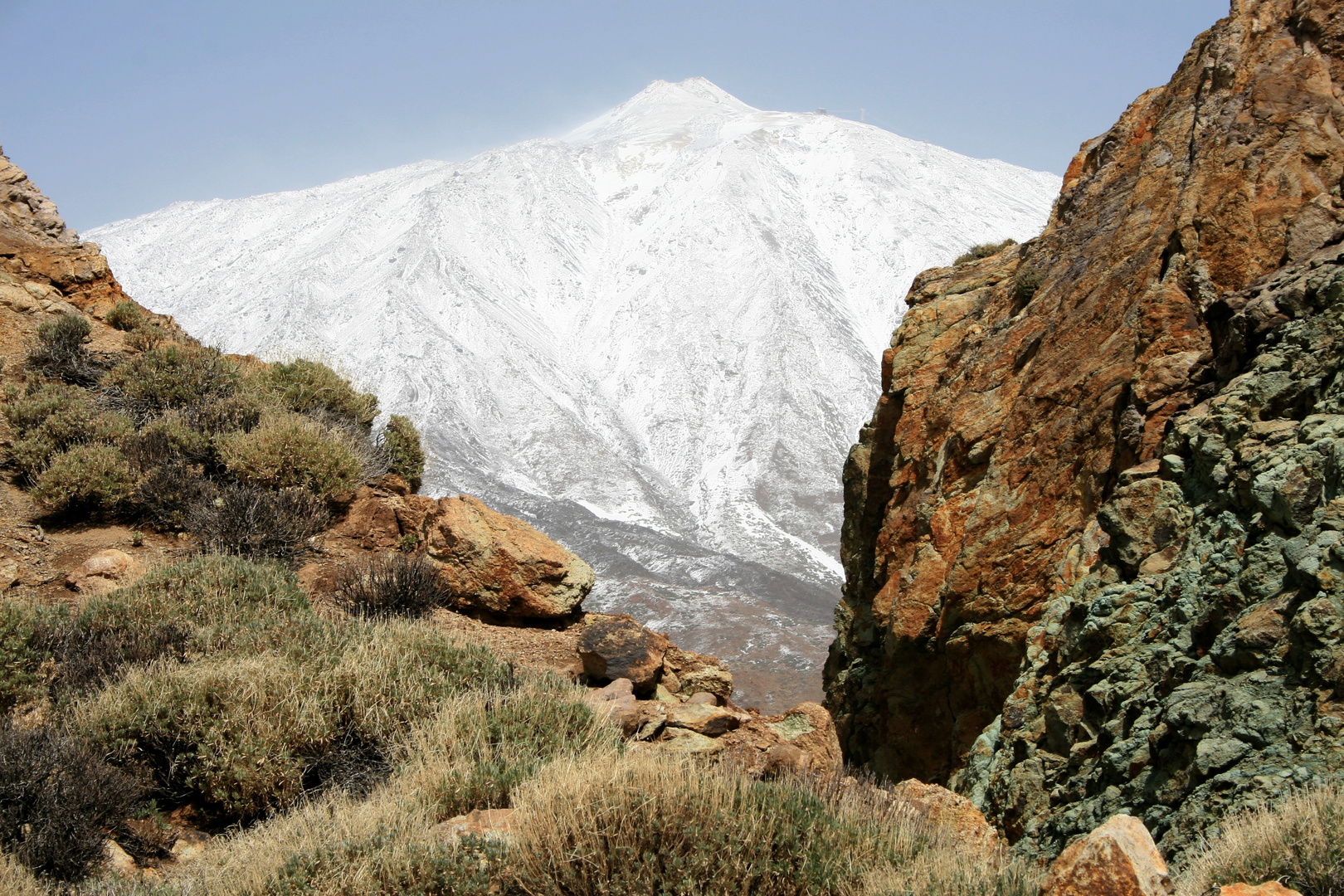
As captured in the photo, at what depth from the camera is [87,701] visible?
5.21 m

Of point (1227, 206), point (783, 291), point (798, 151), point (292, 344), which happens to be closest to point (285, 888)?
point (1227, 206)

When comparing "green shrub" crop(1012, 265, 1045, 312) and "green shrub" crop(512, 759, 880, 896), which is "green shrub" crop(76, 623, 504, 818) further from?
"green shrub" crop(1012, 265, 1045, 312)

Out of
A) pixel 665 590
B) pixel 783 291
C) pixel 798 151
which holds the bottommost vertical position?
pixel 665 590

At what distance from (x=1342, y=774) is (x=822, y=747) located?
4662mm

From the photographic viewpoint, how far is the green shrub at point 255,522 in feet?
27.4

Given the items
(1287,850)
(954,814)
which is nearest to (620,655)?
(954,814)

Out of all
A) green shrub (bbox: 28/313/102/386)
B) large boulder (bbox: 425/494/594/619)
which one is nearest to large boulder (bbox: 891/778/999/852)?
large boulder (bbox: 425/494/594/619)

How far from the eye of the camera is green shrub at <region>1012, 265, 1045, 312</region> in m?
8.23

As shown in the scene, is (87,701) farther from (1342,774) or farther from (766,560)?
(766,560)

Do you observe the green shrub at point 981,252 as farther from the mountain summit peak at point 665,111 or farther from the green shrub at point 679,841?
the mountain summit peak at point 665,111

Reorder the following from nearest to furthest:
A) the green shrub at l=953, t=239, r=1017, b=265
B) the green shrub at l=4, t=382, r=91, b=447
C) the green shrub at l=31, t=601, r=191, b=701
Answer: the green shrub at l=31, t=601, r=191, b=701 < the green shrub at l=4, t=382, r=91, b=447 < the green shrub at l=953, t=239, r=1017, b=265

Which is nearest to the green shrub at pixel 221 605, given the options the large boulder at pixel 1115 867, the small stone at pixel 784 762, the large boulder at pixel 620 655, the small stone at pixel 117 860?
the small stone at pixel 117 860

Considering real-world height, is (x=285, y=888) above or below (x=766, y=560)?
above

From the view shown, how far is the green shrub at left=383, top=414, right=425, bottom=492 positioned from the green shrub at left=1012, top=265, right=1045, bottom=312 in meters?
7.56
